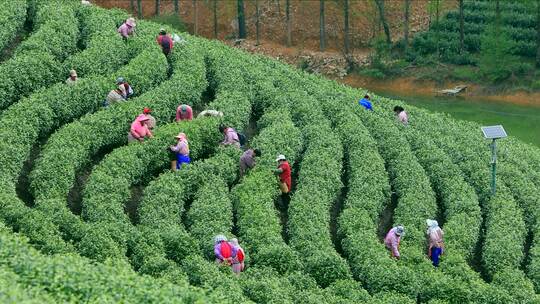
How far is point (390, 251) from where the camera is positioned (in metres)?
27.7

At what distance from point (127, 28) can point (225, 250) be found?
54.0 feet

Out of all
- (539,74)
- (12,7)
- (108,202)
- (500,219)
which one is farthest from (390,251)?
(539,74)

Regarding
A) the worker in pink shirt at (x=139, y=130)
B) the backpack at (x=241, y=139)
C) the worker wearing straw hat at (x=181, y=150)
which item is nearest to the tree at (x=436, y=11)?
the backpack at (x=241, y=139)

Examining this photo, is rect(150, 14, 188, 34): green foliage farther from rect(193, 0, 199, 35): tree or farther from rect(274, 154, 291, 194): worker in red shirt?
rect(274, 154, 291, 194): worker in red shirt

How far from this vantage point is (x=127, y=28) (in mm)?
39406

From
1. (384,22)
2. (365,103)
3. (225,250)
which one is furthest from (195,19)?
(225,250)

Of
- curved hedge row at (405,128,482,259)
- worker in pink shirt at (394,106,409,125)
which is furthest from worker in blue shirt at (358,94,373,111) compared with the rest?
curved hedge row at (405,128,482,259)

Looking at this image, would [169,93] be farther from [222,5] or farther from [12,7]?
[222,5]

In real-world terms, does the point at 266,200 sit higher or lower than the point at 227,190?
lower

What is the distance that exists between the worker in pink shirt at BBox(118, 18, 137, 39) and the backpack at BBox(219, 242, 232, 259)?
633 inches

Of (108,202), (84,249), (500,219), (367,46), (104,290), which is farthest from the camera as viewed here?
(367,46)

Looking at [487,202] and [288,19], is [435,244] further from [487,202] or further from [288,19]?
[288,19]

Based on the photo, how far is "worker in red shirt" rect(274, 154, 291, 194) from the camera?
3033 centimetres

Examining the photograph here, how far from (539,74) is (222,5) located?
69.7 ft
